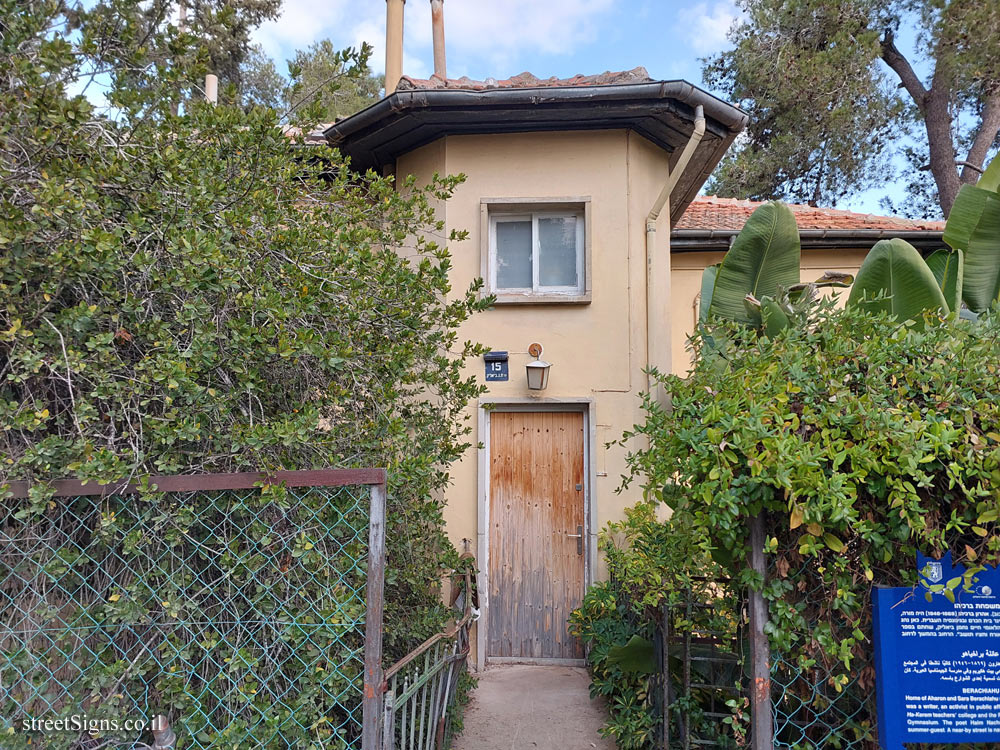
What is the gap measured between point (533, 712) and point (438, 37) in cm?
986

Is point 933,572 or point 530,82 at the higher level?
point 530,82

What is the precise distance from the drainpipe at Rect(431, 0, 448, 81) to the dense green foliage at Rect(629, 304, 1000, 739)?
9069 mm

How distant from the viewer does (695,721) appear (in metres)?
3.86

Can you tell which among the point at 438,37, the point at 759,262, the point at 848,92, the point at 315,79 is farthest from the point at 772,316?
the point at 315,79

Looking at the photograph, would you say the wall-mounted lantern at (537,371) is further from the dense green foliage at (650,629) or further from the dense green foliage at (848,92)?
the dense green foliage at (848,92)

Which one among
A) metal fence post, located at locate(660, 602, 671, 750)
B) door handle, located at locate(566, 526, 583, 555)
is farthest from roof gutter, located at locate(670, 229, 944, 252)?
metal fence post, located at locate(660, 602, 671, 750)

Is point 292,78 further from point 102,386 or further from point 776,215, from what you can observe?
point 776,215

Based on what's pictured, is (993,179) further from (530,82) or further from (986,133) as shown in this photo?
(986,133)

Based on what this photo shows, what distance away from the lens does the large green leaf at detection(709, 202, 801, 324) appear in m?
5.13

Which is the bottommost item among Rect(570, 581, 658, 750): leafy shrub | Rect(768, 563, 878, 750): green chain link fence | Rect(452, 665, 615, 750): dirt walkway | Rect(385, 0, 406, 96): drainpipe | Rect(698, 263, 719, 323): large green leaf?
Rect(452, 665, 615, 750): dirt walkway

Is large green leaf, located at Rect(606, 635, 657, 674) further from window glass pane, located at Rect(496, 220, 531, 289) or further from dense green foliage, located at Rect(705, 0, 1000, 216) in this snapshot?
dense green foliage, located at Rect(705, 0, 1000, 216)

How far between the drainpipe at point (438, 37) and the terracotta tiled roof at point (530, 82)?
3501 millimetres

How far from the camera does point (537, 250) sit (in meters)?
7.13

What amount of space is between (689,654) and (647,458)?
1.66 metres
